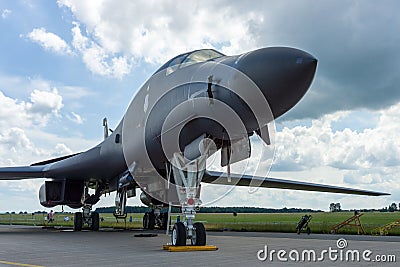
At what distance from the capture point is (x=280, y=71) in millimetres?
7867

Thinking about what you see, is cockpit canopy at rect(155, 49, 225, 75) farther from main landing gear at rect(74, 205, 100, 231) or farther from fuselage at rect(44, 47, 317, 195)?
main landing gear at rect(74, 205, 100, 231)

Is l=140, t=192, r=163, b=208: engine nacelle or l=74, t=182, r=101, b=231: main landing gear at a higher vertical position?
l=140, t=192, r=163, b=208: engine nacelle

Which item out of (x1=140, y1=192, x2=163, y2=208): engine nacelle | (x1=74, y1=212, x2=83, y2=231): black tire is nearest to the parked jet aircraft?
(x1=140, y1=192, x2=163, y2=208): engine nacelle

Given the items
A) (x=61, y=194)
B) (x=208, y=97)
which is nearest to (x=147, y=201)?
(x=61, y=194)

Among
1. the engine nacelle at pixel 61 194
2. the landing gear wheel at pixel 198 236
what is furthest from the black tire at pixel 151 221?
the landing gear wheel at pixel 198 236

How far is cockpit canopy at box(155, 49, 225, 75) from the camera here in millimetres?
10844

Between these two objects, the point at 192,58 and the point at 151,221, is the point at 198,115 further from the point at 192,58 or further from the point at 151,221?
the point at 151,221

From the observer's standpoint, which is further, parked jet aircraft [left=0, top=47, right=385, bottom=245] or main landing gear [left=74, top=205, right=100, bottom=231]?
main landing gear [left=74, top=205, right=100, bottom=231]

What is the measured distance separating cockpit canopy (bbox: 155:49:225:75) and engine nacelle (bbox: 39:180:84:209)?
11.3 metres

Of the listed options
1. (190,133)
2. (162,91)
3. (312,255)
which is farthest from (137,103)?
(312,255)

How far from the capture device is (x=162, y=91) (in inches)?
455

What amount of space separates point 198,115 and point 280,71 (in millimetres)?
2503

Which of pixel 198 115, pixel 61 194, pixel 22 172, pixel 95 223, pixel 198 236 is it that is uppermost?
pixel 198 115

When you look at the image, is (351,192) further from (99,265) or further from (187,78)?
(99,265)
